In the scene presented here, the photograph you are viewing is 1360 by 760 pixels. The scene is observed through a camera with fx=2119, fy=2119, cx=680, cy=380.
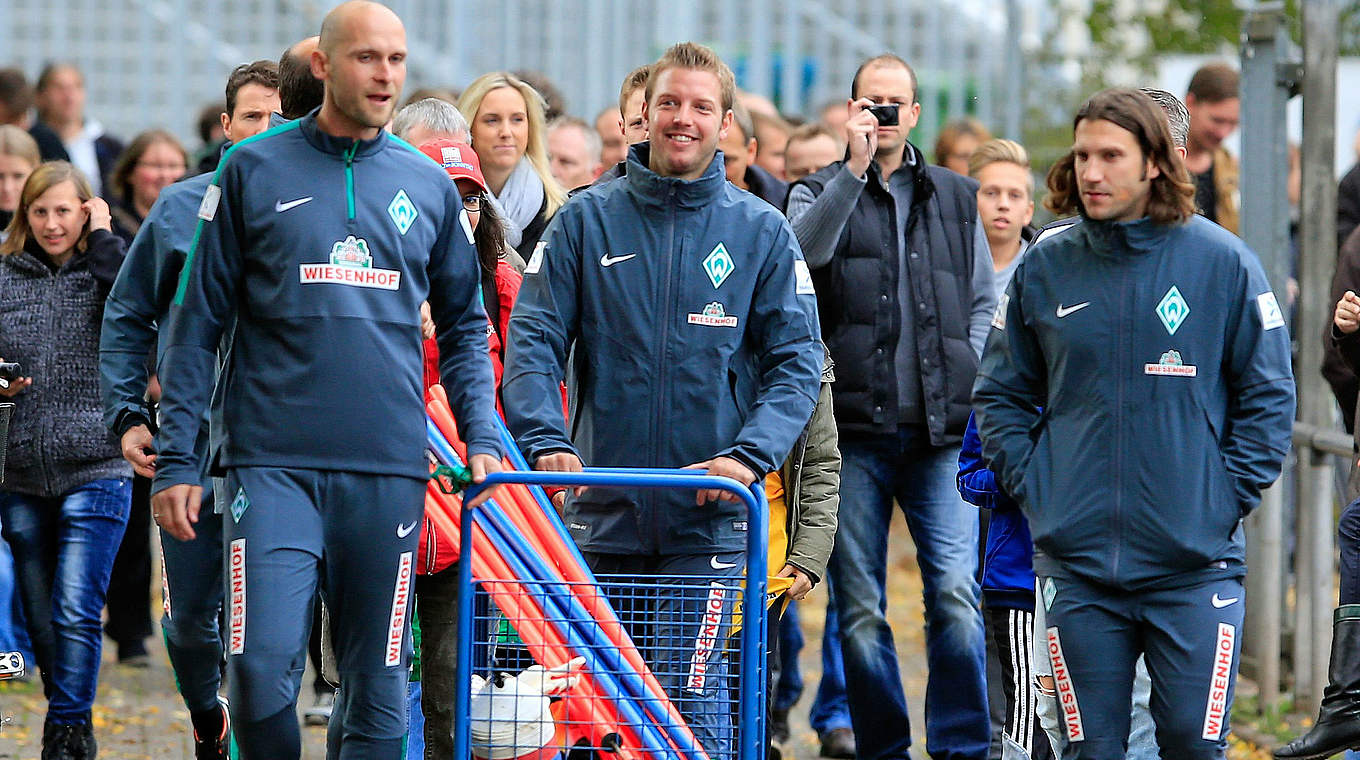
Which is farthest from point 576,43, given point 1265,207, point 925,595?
point 925,595

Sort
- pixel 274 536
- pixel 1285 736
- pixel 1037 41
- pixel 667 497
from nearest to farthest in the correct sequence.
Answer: pixel 274 536 → pixel 667 497 → pixel 1285 736 → pixel 1037 41

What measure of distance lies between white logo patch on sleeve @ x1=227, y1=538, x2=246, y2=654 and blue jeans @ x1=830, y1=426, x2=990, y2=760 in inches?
105

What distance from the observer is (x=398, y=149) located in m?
5.46

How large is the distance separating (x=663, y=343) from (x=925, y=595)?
2.06 meters

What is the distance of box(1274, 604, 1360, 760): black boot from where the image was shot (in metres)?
6.62

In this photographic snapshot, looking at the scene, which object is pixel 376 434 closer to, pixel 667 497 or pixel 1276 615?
pixel 667 497

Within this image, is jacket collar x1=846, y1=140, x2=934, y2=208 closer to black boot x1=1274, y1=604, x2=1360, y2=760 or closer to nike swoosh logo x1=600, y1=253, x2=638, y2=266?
nike swoosh logo x1=600, y1=253, x2=638, y2=266

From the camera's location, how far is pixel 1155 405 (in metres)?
5.34

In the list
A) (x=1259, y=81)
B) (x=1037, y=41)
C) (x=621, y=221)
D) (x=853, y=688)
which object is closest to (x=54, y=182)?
(x=621, y=221)

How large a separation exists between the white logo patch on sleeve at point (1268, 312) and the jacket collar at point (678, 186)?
1.53 m

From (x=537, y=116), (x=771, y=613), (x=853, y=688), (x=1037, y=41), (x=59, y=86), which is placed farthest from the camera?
(x=1037, y=41)

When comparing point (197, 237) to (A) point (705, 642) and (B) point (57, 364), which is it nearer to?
(A) point (705, 642)

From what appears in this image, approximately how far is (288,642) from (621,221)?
1.58 meters

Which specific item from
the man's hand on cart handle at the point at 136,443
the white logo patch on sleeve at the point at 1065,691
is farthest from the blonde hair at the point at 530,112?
the white logo patch on sleeve at the point at 1065,691
